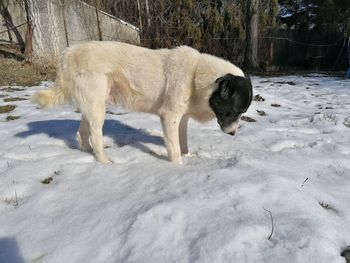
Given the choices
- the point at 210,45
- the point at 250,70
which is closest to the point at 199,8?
the point at 210,45

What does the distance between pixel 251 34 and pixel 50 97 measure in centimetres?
1363

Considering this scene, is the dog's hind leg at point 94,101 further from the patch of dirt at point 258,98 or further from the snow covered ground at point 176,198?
the patch of dirt at point 258,98

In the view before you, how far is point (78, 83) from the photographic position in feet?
12.3

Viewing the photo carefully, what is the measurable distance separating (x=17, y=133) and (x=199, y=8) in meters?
15.0

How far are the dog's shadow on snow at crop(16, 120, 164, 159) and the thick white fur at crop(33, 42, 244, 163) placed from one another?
615 millimetres

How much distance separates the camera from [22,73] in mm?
10750

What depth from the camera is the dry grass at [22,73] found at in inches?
389

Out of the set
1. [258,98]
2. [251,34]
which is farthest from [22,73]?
[251,34]

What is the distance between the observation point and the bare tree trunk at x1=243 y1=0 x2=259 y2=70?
51.0 ft

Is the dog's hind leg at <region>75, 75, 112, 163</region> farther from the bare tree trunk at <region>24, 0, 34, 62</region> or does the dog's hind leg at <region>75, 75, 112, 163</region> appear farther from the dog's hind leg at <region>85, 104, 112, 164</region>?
the bare tree trunk at <region>24, 0, 34, 62</region>

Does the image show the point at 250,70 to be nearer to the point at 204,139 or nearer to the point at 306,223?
the point at 204,139

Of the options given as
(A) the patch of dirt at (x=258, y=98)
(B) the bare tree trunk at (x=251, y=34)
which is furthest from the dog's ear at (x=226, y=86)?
(B) the bare tree trunk at (x=251, y=34)

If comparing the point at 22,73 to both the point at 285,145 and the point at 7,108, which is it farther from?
the point at 285,145

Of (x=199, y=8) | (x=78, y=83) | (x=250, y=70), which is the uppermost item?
(x=199, y=8)
